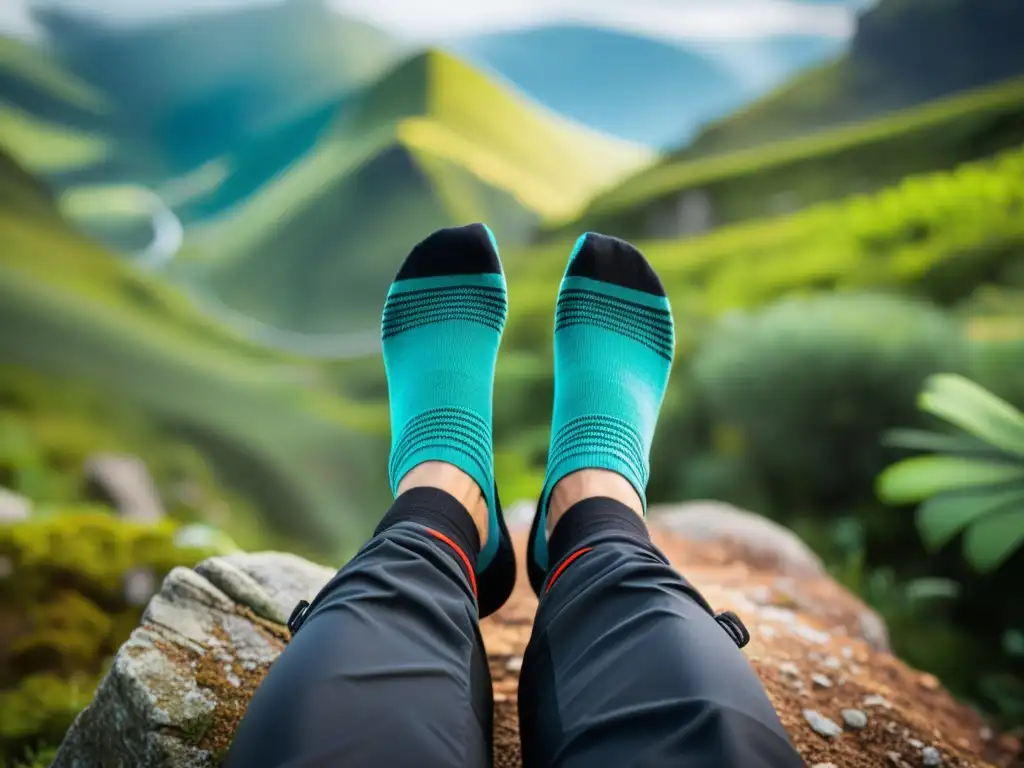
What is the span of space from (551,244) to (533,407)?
0.94 meters

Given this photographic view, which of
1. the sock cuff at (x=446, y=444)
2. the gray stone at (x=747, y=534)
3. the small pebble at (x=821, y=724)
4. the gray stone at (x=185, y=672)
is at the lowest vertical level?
the gray stone at (x=747, y=534)

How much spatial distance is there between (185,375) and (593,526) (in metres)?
2.14

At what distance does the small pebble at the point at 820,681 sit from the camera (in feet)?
2.64

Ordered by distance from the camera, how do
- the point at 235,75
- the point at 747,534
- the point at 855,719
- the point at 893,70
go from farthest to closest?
the point at 235,75 < the point at 893,70 < the point at 747,534 < the point at 855,719

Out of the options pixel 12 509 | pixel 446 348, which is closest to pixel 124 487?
pixel 12 509

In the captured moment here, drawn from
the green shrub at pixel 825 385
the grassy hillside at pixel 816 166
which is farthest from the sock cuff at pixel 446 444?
the grassy hillside at pixel 816 166

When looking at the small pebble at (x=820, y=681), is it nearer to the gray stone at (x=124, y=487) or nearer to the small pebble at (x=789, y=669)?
the small pebble at (x=789, y=669)

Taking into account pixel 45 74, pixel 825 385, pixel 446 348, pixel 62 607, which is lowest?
pixel 62 607

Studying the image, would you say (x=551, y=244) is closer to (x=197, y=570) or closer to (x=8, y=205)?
(x=8, y=205)

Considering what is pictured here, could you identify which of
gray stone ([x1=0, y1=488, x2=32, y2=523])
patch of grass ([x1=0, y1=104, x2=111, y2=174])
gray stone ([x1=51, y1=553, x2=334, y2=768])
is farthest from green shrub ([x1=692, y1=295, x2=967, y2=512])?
patch of grass ([x1=0, y1=104, x2=111, y2=174])

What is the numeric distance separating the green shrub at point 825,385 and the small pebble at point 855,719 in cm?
110

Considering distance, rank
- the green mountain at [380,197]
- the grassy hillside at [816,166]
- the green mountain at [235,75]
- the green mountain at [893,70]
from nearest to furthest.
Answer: the grassy hillside at [816,166], the green mountain at [893,70], the green mountain at [380,197], the green mountain at [235,75]

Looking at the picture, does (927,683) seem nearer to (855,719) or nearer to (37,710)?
(855,719)

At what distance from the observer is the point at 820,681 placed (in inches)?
31.9
